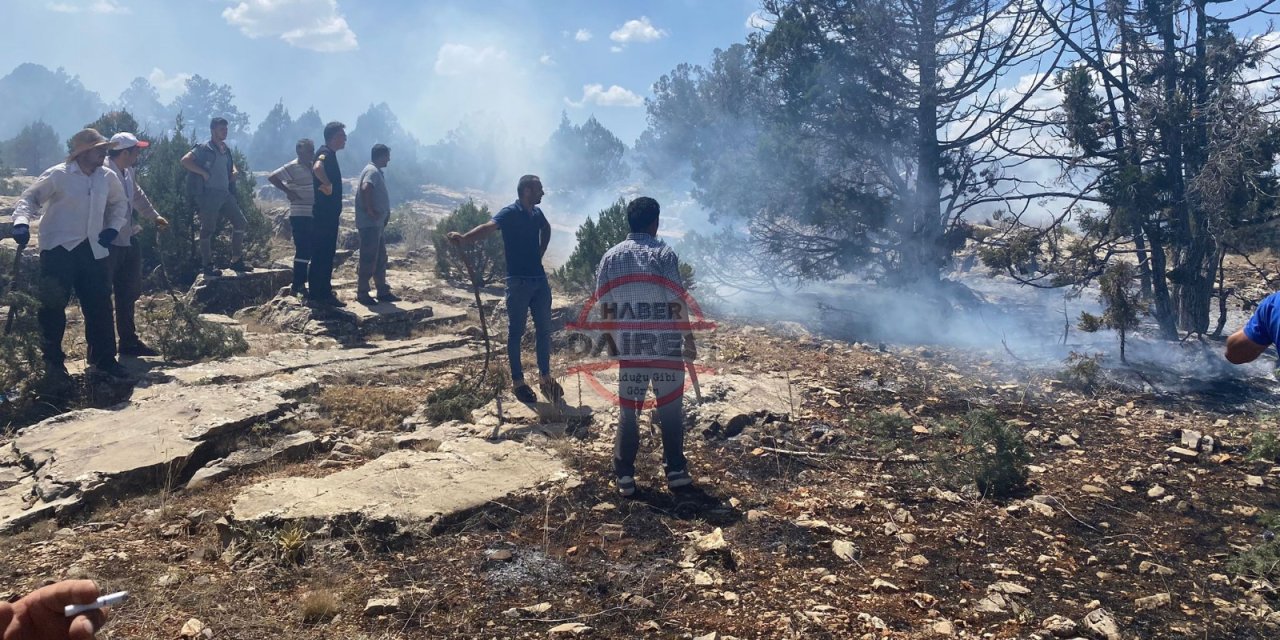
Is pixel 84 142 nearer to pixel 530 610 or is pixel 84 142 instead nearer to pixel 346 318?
pixel 346 318

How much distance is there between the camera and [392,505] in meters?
3.48

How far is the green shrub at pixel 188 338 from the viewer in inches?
232

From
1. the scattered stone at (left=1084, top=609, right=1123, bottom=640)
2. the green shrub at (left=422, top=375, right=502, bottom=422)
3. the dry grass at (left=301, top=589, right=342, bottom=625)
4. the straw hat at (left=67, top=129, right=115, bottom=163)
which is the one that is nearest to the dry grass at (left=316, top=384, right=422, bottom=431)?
the green shrub at (left=422, top=375, right=502, bottom=422)

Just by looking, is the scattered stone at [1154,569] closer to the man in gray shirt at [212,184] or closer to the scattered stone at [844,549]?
the scattered stone at [844,549]

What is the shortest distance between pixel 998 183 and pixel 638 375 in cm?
696

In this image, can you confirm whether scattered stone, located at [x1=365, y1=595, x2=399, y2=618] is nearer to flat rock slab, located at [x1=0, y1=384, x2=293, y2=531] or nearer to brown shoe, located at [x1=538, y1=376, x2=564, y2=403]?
flat rock slab, located at [x1=0, y1=384, x2=293, y2=531]

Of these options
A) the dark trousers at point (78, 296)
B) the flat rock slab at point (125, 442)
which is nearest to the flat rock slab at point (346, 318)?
the dark trousers at point (78, 296)

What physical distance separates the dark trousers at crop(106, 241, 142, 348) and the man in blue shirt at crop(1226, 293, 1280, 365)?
20.4 ft

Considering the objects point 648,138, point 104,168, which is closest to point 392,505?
point 104,168

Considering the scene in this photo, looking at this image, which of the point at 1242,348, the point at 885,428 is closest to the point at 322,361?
the point at 885,428

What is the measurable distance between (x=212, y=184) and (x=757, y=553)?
283 inches

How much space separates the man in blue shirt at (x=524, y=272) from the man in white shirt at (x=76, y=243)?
233 cm

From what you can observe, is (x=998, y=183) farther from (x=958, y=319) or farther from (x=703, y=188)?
(x=703, y=188)

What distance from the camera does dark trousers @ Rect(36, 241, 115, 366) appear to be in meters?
4.88
